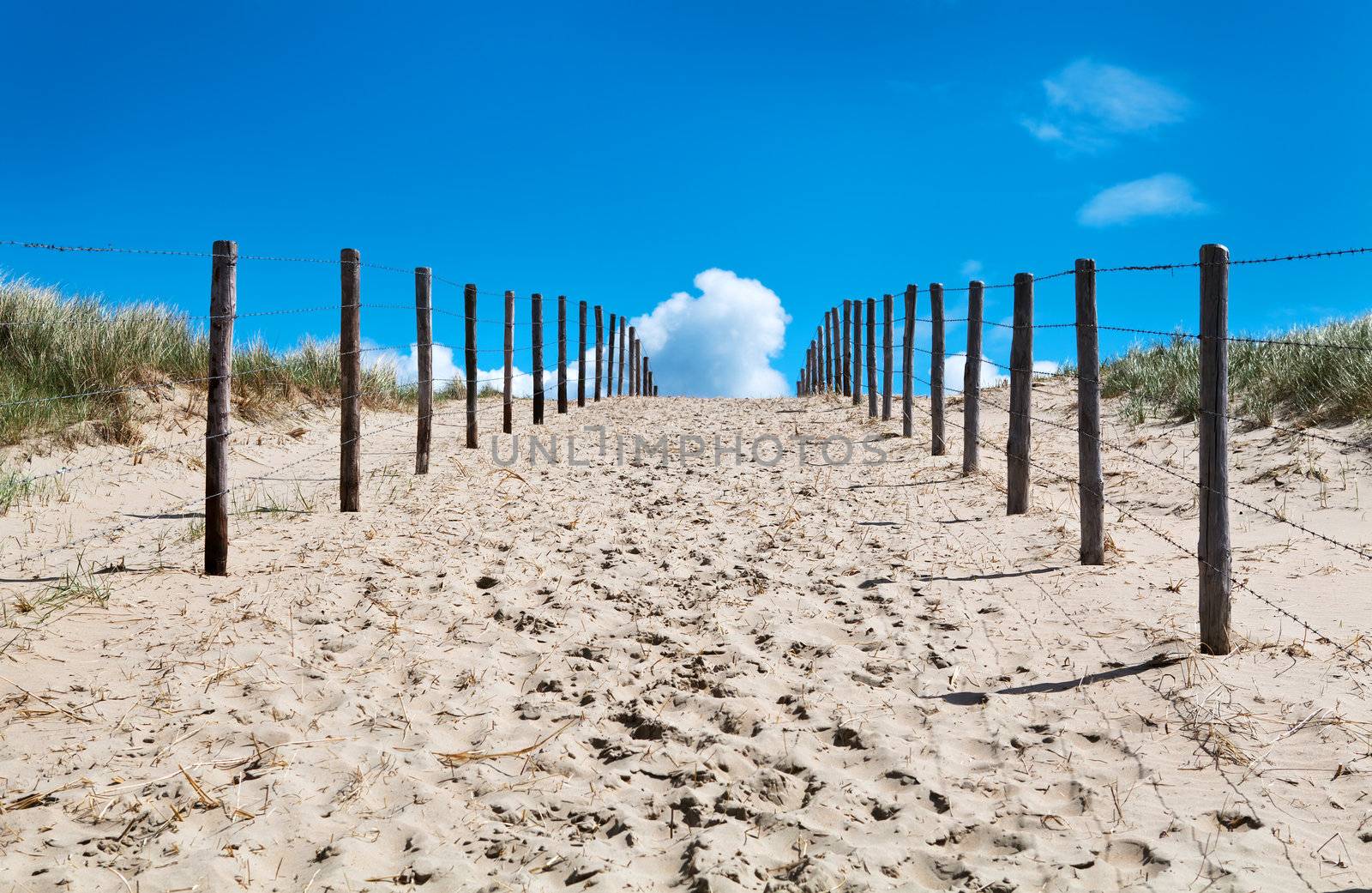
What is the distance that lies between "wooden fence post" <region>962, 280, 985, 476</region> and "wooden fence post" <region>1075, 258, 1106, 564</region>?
2773 mm

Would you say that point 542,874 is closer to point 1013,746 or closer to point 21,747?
point 1013,746

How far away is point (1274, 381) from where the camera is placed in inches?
407

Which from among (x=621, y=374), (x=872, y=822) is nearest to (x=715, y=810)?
(x=872, y=822)

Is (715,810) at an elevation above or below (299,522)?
below

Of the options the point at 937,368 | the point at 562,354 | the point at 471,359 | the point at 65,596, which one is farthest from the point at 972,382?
the point at 562,354

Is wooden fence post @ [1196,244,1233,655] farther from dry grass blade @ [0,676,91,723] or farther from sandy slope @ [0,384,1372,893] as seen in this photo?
dry grass blade @ [0,676,91,723]

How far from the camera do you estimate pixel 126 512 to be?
24.0 ft

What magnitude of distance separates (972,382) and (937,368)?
60.6 inches

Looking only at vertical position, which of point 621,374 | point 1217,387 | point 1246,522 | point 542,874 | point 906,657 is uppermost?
point 621,374

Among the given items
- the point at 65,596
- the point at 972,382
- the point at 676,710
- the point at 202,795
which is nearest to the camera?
the point at 202,795

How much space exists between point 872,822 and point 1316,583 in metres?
3.88

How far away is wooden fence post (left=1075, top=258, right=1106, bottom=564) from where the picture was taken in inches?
222

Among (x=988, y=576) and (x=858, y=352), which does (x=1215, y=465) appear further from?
(x=858, y=352)

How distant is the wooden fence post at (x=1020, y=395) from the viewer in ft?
23.0
